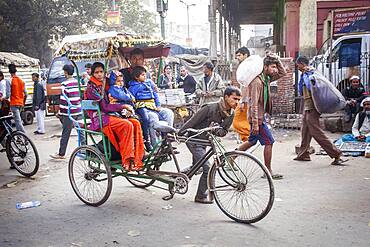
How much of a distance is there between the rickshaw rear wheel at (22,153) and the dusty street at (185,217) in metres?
0.35

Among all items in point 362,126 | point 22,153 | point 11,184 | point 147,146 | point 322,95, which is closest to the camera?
point 147,146

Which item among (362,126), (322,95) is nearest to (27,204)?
(322,95)

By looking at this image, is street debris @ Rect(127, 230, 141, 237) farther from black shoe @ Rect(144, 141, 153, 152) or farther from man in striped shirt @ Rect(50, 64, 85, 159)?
man in striped shirt @ Rect(50, 64, 85, 159)

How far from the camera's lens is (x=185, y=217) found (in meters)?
4.57

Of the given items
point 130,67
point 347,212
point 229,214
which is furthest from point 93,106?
point 347,212

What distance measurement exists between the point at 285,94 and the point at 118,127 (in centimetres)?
721

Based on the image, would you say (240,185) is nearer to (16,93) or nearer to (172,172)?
(172,172)

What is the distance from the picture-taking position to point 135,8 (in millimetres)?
39125

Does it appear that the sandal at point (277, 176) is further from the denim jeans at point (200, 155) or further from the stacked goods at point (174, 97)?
the stacked goods at point (174, 97)

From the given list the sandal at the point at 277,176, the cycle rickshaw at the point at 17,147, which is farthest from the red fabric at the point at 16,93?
the sandal at the point at 277,176

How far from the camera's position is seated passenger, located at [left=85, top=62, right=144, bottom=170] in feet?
15.8

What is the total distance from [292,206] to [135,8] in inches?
1442

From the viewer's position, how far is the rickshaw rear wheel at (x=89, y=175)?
5059 millimetres

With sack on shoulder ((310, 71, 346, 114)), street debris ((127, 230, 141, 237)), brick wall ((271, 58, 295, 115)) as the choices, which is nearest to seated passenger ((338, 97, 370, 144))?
sack on shoulder ((310, 71, 346, 114))
